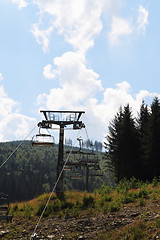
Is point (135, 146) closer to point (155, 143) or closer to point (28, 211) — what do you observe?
point (155, 143)

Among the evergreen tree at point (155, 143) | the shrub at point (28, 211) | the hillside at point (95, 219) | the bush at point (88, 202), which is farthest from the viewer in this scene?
the evergreen tree at point (155, 143)

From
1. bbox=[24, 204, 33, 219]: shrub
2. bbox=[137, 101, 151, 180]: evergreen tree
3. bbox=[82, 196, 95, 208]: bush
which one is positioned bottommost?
bbox=[24, 204, 33, 219]: shrub

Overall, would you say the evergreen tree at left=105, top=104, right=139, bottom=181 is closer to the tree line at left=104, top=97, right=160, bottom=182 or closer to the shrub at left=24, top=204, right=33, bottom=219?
the tree line at left=104, top=97, right=160, bottom=182

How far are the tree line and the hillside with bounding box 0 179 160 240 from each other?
1346 cm

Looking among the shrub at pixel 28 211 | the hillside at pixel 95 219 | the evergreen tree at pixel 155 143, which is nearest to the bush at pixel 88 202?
the hillside at pixel 95 219

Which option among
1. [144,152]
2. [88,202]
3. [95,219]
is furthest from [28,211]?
[144,152]

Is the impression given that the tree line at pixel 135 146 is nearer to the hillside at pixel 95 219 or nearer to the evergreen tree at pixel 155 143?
the evergreen tree at pixel 155 143

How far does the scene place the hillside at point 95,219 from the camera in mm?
11484

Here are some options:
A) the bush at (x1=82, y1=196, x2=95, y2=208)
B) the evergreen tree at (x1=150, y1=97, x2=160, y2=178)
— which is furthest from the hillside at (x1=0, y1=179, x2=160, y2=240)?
the evergreen tree at (x1=150, y1=97, x2=160, y2=178)

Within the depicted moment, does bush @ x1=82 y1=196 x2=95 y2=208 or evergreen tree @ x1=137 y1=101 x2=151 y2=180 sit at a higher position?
evergreen tree @ x1=137 y1=101 x2=151 y2=180

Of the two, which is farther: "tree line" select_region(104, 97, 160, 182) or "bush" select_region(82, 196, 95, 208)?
"tree line" select_region(104, 97, 160, 182)

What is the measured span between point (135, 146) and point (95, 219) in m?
24.1

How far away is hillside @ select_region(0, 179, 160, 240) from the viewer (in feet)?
37.7

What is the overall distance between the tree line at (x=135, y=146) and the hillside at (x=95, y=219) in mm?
13458
